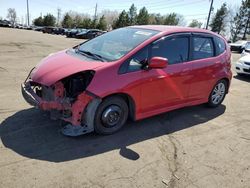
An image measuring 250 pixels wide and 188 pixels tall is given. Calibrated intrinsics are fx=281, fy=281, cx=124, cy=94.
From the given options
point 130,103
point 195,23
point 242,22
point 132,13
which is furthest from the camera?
point 195,23

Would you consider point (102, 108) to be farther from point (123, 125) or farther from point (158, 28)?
point (158, 28)

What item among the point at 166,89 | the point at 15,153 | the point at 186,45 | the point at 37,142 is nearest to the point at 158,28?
the point at 186,45

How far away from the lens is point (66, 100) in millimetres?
4105

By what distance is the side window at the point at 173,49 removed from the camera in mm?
4781

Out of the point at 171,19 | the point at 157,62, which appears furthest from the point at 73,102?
the point at 171,19

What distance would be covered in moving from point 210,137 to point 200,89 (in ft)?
3.83

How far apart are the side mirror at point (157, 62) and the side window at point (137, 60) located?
151mm

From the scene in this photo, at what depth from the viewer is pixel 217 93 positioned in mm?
6238

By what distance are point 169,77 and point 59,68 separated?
6.14 ft

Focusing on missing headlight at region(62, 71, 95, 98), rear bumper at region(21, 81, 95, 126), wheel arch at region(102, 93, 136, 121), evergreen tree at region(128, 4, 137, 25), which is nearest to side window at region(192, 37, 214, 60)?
wheel arch at region(102, 93, 136, 121)

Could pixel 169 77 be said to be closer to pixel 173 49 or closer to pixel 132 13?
pixel 173 49

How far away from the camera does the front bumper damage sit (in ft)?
13.3

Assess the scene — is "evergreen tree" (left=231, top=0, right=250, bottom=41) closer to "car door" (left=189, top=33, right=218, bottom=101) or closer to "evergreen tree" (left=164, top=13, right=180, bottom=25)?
"evergreen tree" (left=164, top=13, right=180, bottom=25)

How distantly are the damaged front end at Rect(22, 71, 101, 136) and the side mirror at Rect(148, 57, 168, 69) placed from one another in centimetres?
98
